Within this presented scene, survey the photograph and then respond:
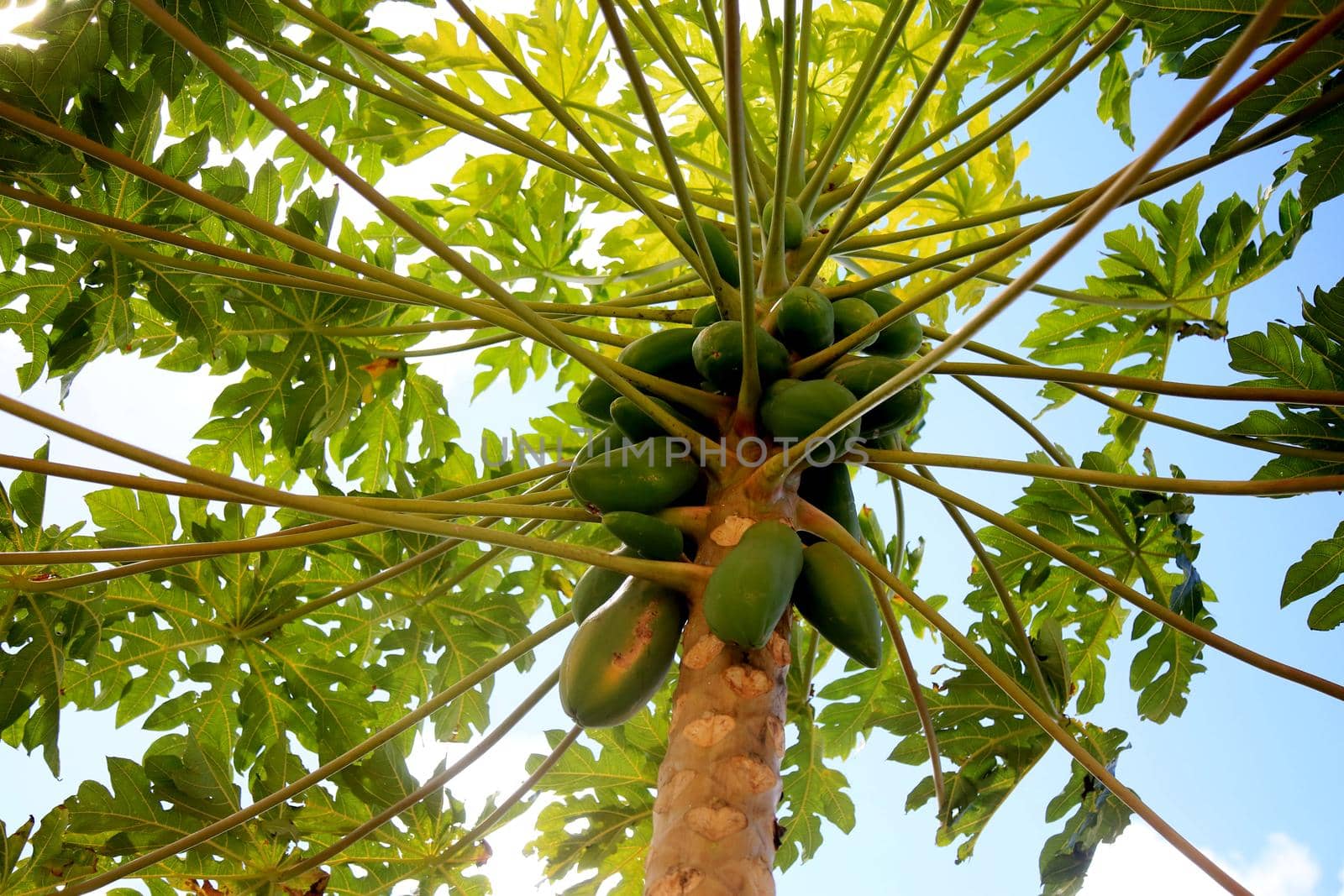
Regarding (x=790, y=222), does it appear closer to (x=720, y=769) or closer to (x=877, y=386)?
(x=877, y=386)

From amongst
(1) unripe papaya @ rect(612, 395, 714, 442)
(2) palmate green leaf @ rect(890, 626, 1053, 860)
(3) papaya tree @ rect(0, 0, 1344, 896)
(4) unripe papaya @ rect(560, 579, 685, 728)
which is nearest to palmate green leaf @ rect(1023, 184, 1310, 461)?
(3) papaya tree @ rect(0, 0, 1344, 896)

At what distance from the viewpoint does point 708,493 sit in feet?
6.23

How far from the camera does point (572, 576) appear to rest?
10.4ft

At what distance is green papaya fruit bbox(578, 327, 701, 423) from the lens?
6.76 feet

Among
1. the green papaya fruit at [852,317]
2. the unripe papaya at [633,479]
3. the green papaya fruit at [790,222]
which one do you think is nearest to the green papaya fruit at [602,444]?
the unripe papaya at [633,479]

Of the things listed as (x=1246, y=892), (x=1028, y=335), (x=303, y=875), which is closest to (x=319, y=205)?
(x=303, y=875)

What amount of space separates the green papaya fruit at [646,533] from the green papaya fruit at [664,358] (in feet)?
1.36

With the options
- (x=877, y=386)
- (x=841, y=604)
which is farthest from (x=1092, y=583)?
(x=841, y=604)

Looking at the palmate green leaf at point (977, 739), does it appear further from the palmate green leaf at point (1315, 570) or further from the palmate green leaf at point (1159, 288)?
the palmate green leaf at point (1159, 288)

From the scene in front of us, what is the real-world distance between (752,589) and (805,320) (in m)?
0.66

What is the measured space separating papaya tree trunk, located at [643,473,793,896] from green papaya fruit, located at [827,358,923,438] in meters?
0.39

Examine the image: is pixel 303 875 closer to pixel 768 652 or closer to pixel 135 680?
pixel 135 680

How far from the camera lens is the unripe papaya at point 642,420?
195 centimetres

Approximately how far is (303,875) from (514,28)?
102 inches
